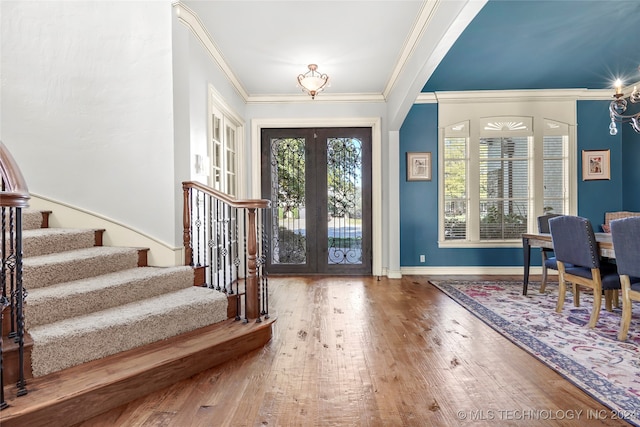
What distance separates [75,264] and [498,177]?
5504mm

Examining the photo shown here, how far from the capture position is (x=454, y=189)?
213 inches

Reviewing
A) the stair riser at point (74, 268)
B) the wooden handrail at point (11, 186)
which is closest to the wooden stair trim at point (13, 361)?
the stair riser at point (74, 268)

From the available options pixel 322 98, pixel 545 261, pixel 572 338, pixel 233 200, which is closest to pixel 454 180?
pixel 545 261

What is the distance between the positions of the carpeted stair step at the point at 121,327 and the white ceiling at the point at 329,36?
2528 millimetres

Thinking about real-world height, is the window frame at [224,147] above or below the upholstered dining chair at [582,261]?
above

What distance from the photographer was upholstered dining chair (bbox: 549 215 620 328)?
290 cm

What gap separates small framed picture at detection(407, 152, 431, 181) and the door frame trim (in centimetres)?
50

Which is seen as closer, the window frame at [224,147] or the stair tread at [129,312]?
the stair tread at [129,312]

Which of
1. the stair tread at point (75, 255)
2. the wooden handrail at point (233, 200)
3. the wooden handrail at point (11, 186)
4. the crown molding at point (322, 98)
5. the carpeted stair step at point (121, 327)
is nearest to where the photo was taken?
the wooden handrail at point (11, 186)

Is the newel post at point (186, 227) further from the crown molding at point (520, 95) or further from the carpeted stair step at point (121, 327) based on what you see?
the crown molding at point (520, 95)

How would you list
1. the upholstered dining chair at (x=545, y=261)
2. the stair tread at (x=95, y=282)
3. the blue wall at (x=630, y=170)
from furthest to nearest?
the blue wall at (x=630, y=170)
the upholstered dining chair at (x=545, y=261)
the stair tread at (x=95, y=282)

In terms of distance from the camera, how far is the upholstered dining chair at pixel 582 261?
290 cm

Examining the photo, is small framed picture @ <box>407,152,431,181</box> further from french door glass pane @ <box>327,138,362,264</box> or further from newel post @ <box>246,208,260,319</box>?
newel post @ <box>246,208,260,319</box>

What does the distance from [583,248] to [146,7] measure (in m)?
4.38
